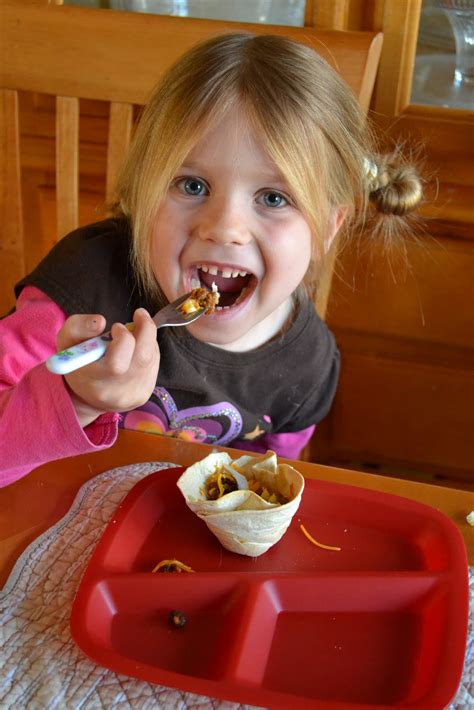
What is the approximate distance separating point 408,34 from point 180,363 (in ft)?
2.16

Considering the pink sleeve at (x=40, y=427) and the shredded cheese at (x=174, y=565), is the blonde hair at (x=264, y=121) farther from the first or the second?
the shredded cheese at (x=174, y=565)

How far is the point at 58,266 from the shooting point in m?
1.01

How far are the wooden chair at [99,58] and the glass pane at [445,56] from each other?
0.65 feet

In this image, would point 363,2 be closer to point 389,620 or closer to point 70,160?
point 70,160

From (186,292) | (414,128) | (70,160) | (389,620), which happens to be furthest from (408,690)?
(414,128)

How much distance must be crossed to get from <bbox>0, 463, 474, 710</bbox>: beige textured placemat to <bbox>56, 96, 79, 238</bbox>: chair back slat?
600 mm

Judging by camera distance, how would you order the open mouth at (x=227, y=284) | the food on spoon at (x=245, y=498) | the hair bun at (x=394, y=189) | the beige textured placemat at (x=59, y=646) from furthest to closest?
the hair bun at (x=394, y=189), the open mouth at (x=227, y=284), the food on spoon at (x=245, y=498), the beige textured placemat at (x=59, y=646)

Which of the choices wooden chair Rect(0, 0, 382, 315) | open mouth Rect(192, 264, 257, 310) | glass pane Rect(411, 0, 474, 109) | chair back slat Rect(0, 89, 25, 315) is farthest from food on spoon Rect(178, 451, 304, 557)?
glass pane Rect(411, 0, 474, 109)

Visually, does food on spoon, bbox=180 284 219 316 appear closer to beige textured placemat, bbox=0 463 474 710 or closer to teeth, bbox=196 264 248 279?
teeth, bbox=196 264 248 279

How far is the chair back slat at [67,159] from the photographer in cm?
120

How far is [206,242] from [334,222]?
0.24 metres

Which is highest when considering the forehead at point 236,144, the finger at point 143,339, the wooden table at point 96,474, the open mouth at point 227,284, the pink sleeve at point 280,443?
the forehead at point 236,144

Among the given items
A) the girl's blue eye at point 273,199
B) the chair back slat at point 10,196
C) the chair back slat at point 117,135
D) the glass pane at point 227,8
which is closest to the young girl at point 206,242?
the girl's blue eye at point 273,199

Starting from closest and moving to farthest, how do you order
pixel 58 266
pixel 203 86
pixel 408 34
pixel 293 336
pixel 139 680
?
pixel 139 680
pixel 203 86
pixel 58 266
pixel 293 336
pixel 408 34
